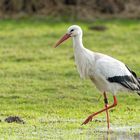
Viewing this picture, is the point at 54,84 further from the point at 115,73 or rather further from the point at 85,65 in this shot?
the point at 115,73

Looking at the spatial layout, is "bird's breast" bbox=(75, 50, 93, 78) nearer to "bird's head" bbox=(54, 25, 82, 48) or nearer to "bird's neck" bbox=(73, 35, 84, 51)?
"bird's neck" bbox=(73, 35, 84, 51)

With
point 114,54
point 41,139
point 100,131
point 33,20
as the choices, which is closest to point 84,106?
point 100,131

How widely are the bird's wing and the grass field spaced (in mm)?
579

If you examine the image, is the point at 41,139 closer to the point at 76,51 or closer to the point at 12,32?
the point at 76,51

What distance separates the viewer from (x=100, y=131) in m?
10.6

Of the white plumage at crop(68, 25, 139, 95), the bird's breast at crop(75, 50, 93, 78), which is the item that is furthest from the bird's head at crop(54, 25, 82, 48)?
the bird's breast at crop(75, 50, 93, 78)

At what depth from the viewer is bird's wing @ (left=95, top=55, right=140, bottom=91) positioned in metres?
11.5

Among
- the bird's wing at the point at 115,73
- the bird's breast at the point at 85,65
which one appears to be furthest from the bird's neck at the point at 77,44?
the bird's wing at the point at 115,73

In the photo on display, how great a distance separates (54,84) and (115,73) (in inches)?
140

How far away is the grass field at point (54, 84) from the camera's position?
1069cm

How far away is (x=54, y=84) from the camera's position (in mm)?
14906

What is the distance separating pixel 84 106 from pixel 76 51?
1690mm

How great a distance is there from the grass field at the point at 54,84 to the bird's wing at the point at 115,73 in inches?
22.8

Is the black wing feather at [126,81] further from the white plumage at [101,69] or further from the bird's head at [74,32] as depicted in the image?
the bird's head at [74,32]
